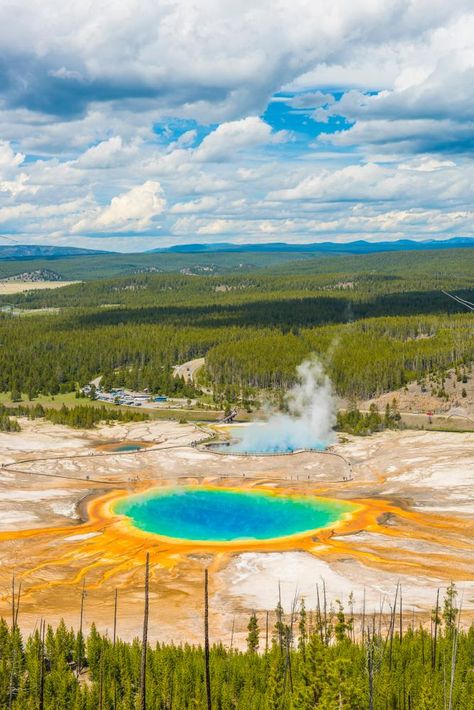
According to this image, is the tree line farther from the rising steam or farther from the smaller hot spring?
the rising steam

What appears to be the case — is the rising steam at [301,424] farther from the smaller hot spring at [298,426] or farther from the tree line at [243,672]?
the tree line at [243,672]

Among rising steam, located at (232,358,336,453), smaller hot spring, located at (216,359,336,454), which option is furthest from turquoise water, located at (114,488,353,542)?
rising steam, located at (232,358,336,453)

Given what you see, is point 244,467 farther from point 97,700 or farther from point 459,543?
point 97,700

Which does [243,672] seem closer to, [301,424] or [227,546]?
[227,546]

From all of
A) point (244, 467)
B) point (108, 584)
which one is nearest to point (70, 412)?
point (244, 467)

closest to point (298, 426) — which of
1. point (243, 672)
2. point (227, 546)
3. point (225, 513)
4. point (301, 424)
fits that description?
point (301, 424)

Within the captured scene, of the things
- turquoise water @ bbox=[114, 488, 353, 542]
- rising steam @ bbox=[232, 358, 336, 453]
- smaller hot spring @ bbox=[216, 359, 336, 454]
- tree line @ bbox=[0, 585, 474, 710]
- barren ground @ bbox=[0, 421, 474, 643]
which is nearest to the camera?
tree line @ bbox=[0, 585, 474, 710]
